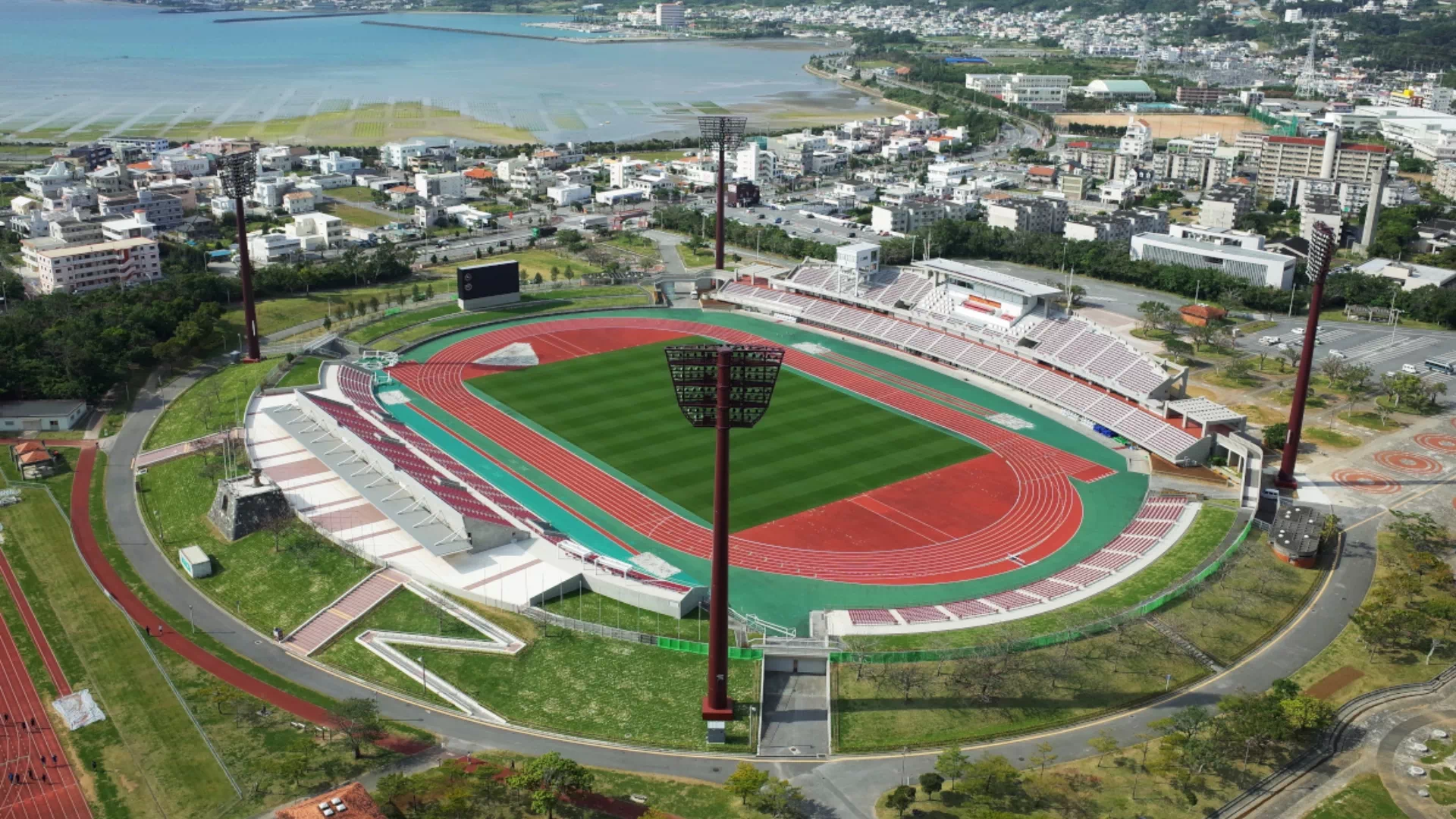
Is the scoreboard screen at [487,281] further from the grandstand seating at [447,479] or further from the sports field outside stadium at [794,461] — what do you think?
the grandstand seating at [447,479]

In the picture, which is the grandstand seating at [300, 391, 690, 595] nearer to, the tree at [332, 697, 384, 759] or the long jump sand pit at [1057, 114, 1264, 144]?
the tree at [332, 697, 384, 759]

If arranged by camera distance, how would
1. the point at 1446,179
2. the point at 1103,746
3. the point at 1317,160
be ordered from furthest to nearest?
the point at 1446,179 < the point at 1317,160 < the point at 1103,746

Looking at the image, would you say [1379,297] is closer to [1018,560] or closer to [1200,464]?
[1200,464]

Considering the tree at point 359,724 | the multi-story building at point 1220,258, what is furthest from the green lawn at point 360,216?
the tree at point 359,724

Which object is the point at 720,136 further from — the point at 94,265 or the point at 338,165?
the point at 338,165

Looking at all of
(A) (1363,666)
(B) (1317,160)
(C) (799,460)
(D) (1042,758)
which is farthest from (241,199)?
(B) (1317,160)

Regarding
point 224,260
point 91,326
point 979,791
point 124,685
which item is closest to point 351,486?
point 124,685
